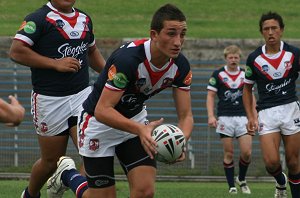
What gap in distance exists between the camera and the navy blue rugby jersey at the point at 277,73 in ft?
37.8

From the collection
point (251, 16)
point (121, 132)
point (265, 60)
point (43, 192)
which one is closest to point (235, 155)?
point (43, 192)

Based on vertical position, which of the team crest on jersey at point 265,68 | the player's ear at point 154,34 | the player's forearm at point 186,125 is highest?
the player's ear at point 154,34

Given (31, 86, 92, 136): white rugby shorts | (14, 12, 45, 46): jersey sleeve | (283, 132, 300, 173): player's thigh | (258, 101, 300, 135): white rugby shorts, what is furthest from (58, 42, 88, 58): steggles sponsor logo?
(283, 132, 300, 173): player's thigh

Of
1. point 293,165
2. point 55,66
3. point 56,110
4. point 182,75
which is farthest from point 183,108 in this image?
point 293,165

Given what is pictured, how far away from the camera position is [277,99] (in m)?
11.6

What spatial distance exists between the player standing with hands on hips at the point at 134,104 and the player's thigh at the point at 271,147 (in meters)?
3.42

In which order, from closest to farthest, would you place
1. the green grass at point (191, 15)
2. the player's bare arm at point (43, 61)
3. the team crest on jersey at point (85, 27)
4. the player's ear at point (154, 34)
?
the player's ear at point (154, 34) → the player's bare arm at point (43, 61) → the team crest on jersey at point (85, 27) → the green grass at point (191, 15)

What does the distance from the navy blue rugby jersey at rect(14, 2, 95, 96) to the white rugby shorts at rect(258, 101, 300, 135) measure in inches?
125

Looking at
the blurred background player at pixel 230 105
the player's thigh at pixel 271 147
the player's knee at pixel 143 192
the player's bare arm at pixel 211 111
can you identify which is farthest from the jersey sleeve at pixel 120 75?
the blurred background player at pixel 230 105

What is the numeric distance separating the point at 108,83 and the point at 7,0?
868 inches

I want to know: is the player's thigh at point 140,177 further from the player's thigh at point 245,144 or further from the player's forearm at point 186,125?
the player's thigh at point 245,144

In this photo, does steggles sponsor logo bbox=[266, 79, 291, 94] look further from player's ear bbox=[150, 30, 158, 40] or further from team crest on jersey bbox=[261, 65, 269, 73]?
player's ear bbox=[150, 30, 158, 40]

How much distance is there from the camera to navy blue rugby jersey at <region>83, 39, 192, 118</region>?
7598mm

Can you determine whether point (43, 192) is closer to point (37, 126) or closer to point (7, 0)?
point (37, 126)
